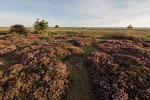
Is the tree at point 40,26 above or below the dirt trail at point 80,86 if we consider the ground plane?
above

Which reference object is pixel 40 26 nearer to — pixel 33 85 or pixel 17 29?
pixel 17 29

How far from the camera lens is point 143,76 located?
5035 millimetres

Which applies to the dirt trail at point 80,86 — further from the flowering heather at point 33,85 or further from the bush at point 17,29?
the bush at point 17,29

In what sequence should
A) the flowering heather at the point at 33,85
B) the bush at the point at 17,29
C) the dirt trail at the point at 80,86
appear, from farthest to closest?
1. the bush at the point at 17,29
2. the dirt trail at the point at 80,86
3. the flowering heather at the point at 33,85

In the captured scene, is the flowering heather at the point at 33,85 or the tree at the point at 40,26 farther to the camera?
the tree at the point at 40,26

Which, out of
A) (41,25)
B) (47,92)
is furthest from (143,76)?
(41,25)

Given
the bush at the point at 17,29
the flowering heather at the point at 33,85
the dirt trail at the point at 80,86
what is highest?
the bush at the point at 17,29

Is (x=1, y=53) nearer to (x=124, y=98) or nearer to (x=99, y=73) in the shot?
(x=99, y=73)

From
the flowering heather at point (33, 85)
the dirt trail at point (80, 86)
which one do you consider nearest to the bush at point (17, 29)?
the flowering heather at point (33, 85)

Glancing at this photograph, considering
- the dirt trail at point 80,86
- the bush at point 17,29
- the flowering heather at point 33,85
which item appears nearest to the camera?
the flowering heather at point 33,85

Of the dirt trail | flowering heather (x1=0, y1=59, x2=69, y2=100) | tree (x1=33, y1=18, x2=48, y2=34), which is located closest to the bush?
tree (x1=33, y1=18, x2=48, y2=34)

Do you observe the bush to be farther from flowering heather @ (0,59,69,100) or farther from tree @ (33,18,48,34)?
flowering heather @ (0,59,69,100)

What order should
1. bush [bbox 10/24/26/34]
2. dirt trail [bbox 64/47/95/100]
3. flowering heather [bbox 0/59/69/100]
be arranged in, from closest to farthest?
flowering heather [bbox 0/59/69/100] → dirt trail [bbox 64/47/95/100] → bush [bbox 10/24/26/34]

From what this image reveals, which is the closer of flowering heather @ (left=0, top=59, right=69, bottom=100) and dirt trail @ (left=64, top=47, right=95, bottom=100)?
flowering heather @ (left=0, top=59, right=69, bottom=100)
